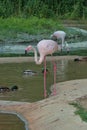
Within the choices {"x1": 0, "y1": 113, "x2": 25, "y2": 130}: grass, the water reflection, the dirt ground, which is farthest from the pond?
{"x1": 0, "y1": 113, "x2": 25, "y2": 130}: grass

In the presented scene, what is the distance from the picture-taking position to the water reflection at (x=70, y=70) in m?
16.4

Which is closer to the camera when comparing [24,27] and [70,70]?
[70,70]

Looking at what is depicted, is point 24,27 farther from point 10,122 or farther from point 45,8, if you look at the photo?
point 10,122

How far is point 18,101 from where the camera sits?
1218cm

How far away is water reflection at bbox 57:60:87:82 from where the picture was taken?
16.4 m

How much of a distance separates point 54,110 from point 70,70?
7997 millimetres

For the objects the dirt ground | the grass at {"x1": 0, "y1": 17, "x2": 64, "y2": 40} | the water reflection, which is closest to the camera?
the dirt ground

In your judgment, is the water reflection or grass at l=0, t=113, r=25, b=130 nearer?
grass at l=0, t=113, r=25, b=130

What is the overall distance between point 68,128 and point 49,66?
35.0 feet

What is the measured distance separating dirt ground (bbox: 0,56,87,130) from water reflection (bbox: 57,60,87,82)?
284cm

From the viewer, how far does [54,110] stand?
10281mm

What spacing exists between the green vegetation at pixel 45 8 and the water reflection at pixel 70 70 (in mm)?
19540

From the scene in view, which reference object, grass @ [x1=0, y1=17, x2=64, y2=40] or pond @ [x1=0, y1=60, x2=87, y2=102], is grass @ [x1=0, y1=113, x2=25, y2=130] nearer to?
pond @ [x1=0, y1=60, x2=87, y2=102]

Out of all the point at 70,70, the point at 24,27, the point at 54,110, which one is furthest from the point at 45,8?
the point at 54,110
